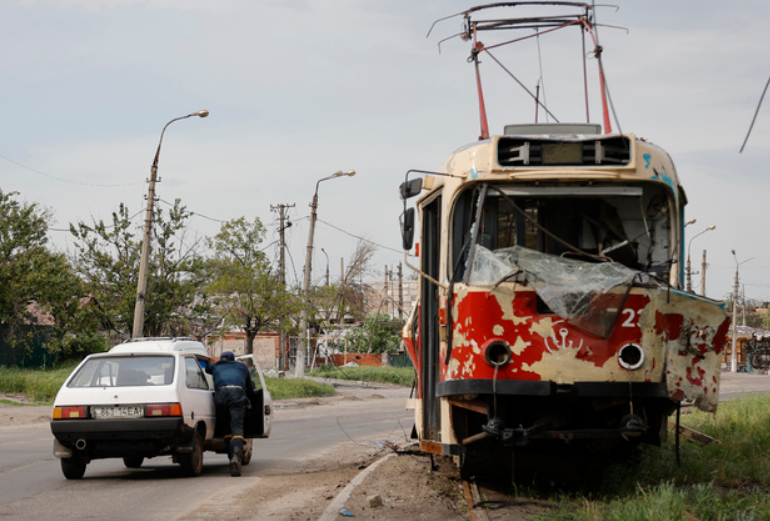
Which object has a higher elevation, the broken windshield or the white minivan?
the broken windshield

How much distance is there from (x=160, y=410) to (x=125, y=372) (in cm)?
90

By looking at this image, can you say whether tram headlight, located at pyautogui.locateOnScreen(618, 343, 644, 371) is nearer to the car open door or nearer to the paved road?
the paved road

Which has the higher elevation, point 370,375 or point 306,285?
point 306,285

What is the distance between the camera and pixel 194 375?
13.0m

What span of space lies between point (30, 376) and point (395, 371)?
2552cm

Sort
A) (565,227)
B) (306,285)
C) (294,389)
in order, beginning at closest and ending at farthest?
1. (565,227)
2. (294,389)
3. (306,285)

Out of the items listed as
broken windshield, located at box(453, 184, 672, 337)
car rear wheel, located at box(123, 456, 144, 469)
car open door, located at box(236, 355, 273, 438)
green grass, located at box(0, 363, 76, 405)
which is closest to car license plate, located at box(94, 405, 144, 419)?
car open door, located at box(236, 355, 273, 438)

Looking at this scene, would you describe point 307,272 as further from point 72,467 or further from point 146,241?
point 72,467

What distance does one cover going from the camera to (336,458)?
1523cm

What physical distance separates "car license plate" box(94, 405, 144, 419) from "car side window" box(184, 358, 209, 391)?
81cm

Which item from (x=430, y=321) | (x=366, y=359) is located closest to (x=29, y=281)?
(x=430, y=321)

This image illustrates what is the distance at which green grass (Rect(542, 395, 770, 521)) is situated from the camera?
7500 mm

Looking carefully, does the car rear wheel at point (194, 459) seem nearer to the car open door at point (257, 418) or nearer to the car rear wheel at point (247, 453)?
the car open door at point (257, 418)

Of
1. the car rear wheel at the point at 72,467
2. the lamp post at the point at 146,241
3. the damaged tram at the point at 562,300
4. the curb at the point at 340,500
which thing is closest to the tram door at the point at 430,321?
the damaged tram at the point at 562,300
